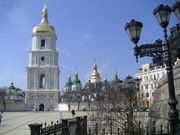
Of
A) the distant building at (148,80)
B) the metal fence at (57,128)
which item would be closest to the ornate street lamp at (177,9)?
the metal fence at (57,128)

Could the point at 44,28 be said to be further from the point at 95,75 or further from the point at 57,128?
the point at 57,128

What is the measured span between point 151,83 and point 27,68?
3459 cm

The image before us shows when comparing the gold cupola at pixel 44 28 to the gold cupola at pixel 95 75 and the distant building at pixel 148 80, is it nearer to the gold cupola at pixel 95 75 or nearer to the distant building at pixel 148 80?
the gold cupola at pixel 95 75

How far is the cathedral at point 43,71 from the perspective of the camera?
78.9 metres

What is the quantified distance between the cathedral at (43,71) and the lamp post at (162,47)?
7152 cm

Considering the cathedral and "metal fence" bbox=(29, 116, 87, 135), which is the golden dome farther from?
"metal fence" bbox=(29, 116, 87, 135)

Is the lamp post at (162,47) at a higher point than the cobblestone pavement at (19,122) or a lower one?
higher

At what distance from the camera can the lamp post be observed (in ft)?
24.3

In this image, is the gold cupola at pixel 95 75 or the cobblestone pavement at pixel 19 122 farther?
the gold cupola at pixel 95 75

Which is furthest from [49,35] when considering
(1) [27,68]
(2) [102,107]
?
(2) [102,107]

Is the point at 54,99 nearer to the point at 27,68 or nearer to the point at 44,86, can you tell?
the point at 44,86

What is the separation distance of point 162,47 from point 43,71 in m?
75.3

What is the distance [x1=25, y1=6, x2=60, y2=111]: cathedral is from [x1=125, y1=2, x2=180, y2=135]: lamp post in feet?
235

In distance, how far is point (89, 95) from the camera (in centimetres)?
9456
